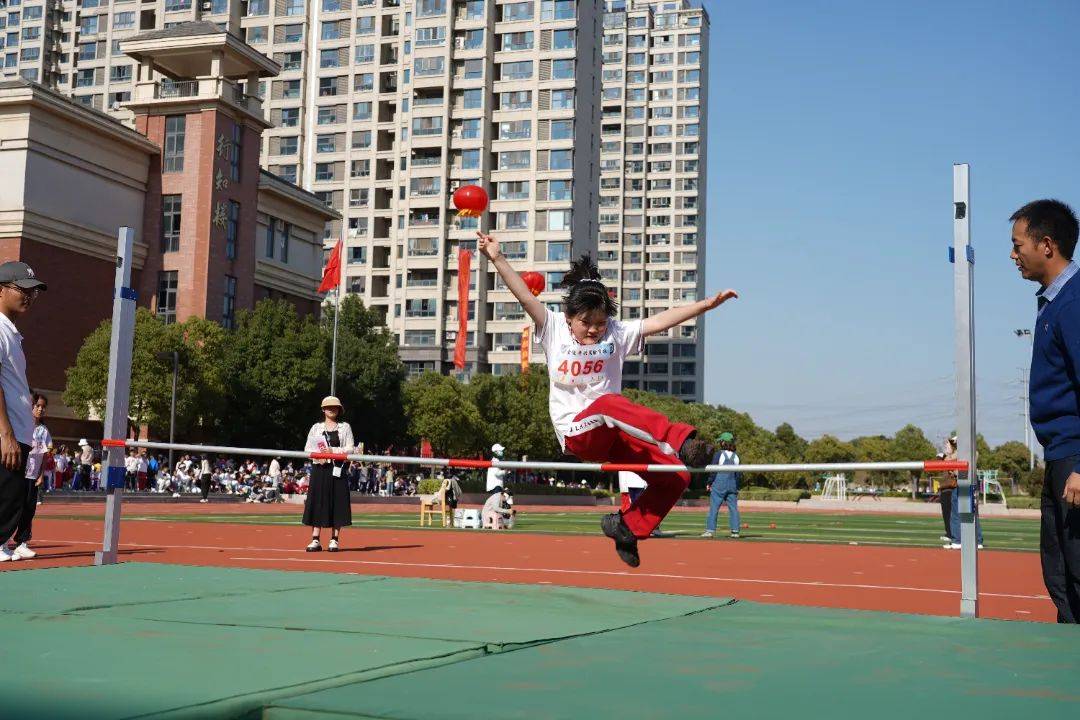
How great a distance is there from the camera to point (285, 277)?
64.5m

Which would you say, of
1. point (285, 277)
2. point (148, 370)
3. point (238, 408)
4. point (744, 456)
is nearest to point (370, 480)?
point (238, 408)

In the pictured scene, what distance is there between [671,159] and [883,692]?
13018 centimetres

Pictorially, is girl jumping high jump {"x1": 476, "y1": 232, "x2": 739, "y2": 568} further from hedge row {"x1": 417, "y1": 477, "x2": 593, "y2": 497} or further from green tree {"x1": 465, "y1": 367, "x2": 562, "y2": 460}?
green tree {"x1": 465, "y1": 367, "x2": 562, "y2": 460}

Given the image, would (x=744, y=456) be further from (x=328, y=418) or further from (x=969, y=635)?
(x=969, y=635)

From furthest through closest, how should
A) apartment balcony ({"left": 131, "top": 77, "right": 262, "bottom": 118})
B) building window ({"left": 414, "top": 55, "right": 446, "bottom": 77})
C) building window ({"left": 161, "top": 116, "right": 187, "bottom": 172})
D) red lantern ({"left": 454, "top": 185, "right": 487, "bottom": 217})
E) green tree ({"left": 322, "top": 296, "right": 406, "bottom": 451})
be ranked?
1. building window ({"left": 414, "top": 55, "right": 446, "bottom": 77})
2. green tree ({"left": 322, "top": 296, "right": 406, "bottom": 451})
3. building window ({"left": 161, "top": 116, "right": 187, "bottom": 172})
4. apartment balcony ({"left": 131, "top": 77, "right": 262, "bottom": 118})
5. red lantern ({"left": 454, "top": 185, "right": 487, "bottom": 217})

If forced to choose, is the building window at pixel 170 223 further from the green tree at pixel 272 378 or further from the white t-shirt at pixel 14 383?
the white t-shirt at pixel 14 383

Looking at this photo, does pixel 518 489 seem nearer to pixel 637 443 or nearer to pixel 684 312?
pixel 637 443

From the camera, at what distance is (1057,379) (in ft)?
16.9

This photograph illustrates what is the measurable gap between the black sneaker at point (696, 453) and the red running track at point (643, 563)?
2200 mm

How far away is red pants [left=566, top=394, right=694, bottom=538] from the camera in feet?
22.5

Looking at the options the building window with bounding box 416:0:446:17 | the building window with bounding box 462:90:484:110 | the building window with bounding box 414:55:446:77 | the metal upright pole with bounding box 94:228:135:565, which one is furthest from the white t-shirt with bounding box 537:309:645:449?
the building window with bounding box 416:0:446:17

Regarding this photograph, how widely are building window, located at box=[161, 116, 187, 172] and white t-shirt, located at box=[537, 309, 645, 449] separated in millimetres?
52838

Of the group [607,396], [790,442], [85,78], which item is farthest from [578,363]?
[790,442]

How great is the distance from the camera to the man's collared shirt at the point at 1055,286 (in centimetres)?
533
